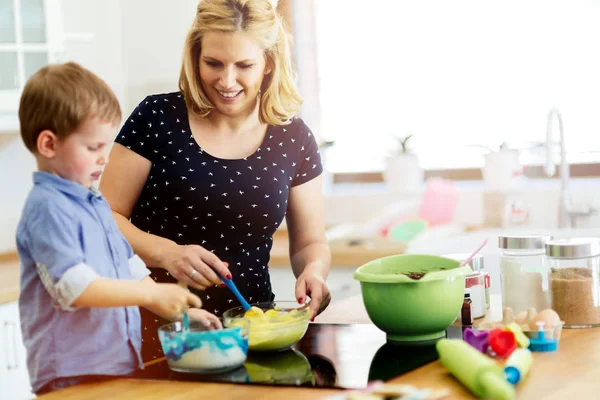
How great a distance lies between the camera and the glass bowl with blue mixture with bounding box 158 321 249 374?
1261mm

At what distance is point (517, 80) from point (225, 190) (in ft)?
6.59

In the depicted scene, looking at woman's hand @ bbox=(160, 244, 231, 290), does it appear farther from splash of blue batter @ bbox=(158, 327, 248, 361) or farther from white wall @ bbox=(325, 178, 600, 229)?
white wall @ bbox=(325, 178, 600, 229)

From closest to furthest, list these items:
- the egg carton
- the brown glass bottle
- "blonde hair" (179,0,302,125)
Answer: the egg carton → the brown glass bottle → "blonde hair" (179,0,302,125)

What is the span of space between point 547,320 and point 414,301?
0.74 ft

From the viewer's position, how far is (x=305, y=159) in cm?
191

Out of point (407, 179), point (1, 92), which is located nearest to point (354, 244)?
point (407, 179)

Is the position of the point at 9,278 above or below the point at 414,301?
below

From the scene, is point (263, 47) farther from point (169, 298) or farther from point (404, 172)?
point (404, 172)

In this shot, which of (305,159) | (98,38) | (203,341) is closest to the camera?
(203,341)

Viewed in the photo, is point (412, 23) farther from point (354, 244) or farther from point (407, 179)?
point (354, 244)

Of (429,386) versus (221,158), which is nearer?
(429,386)

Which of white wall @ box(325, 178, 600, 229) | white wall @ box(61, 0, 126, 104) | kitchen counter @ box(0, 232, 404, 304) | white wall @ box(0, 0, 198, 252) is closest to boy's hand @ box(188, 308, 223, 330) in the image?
kitchen counter @ box(0, 232, 404, 304)

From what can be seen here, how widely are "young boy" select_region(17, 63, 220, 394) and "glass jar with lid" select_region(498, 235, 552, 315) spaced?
70cm

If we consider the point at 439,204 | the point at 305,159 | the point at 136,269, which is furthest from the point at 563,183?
the point at 136,269
